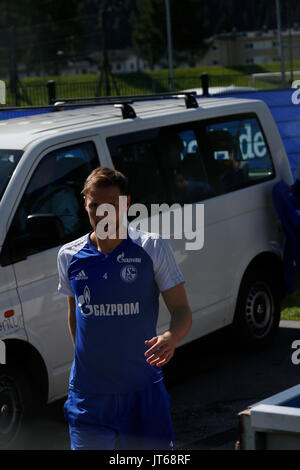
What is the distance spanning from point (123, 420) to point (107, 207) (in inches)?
34.5

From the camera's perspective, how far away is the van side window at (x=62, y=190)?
5.79 meters

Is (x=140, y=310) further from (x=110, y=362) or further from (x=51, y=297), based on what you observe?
(x=51, y=297)

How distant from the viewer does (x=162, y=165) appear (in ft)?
22.7

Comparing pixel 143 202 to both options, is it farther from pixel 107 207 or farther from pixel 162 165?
pixel 107 207

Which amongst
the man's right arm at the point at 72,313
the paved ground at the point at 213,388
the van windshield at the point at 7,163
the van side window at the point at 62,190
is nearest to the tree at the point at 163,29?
the paved ground at the point at 213,388

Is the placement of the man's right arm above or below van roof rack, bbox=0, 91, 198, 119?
below

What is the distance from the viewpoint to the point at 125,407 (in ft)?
12.6

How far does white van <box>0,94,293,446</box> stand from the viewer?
18.5 ft

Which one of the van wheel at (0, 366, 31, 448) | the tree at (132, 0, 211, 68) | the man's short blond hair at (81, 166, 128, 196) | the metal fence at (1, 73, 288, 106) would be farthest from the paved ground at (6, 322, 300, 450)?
the tree at (132, 0, 211, 68)

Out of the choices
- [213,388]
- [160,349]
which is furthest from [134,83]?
[160,349]

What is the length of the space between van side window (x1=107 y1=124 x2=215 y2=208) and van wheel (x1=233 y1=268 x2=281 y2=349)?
3.21 feet

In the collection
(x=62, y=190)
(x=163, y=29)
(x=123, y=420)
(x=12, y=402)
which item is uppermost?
(x=163, y=29)

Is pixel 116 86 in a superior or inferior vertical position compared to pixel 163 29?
inferior

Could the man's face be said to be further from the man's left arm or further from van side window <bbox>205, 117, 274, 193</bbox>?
van side window <bbox>205, 117, 274, 193</bbox>
